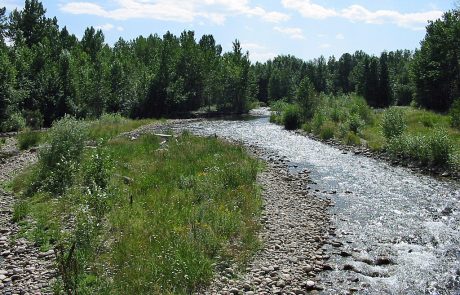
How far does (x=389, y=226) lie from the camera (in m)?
17.3

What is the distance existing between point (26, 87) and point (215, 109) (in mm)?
45573

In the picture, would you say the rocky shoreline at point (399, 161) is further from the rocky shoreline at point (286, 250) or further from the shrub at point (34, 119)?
the shrub at point (34, 119)

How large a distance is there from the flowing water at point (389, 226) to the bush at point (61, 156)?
12697 millimetres

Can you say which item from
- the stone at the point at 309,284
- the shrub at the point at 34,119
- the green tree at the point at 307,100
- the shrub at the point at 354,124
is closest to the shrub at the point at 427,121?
the shrub at the point at 354,124

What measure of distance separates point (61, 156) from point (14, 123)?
91.9 feet

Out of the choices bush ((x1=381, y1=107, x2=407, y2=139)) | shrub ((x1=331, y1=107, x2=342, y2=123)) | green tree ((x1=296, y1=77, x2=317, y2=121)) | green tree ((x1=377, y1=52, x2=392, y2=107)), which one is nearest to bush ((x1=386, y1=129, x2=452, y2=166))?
bush ((x1=381, y1=107, x2=407, y2=139))

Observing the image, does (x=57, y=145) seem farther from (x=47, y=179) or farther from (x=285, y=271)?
(x=285, y=271)

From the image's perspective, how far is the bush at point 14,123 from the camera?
142 feet

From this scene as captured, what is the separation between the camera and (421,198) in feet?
70.4

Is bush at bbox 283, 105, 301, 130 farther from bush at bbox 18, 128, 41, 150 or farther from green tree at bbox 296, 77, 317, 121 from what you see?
bush at bbox 18, 128, 41, 150

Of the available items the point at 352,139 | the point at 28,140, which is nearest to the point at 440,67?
the point at 352,139

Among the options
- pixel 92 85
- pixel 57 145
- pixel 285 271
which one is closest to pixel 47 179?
pixel 57 145

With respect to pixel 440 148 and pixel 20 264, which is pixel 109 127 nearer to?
pixel 440 148

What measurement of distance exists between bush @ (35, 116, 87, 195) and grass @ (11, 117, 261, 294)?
49 cm
